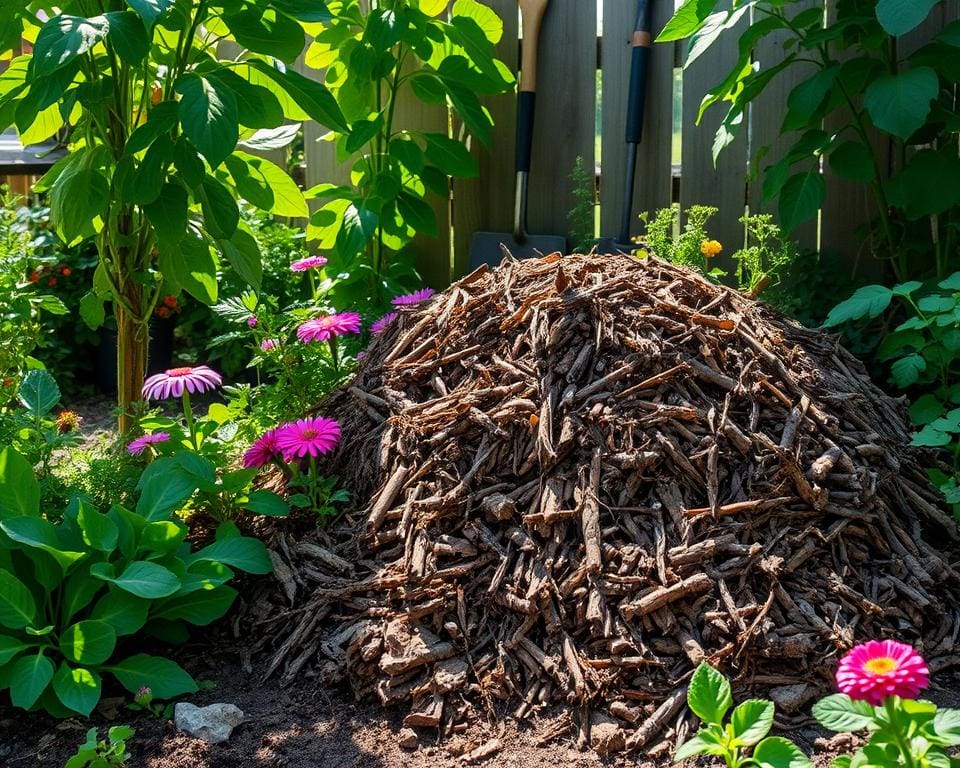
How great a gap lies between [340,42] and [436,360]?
1778 millimetres

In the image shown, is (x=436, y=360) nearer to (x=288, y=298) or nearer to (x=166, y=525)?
(x=166, y=525)

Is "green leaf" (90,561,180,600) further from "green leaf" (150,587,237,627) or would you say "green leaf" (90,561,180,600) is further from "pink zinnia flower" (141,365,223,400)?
"pink zinnia flower" (141,365,223,400)

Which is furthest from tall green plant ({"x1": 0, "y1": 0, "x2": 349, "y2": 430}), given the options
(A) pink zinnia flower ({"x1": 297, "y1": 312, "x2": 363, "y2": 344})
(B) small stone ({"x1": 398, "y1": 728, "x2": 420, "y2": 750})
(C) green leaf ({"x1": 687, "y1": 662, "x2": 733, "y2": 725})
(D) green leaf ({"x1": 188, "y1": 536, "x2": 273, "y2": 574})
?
(C) green leaf ({"x1": 687, "y1": 662, "x2": 733, "y2": 725})

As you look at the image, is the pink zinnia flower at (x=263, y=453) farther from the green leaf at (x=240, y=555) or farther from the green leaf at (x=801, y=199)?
the green leaf at (x=801, y=199)

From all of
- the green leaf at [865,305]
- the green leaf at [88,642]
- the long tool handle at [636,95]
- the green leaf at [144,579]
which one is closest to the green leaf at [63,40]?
the green leaf at [144,579]

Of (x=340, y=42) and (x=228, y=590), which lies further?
(x=340, y=42)

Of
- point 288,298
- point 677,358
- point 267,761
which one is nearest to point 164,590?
point 267,761

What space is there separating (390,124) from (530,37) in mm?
753

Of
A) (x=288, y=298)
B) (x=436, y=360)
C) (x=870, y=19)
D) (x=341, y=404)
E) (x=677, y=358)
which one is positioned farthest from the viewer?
(x=288, y=298)

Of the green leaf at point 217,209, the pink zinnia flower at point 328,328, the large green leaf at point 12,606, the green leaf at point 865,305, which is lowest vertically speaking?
the large green leaf at point 12,606

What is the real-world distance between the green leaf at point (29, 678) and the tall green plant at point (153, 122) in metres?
1.03

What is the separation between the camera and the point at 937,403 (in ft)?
8.86

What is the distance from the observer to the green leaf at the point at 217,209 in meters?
2.62

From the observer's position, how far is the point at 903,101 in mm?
2822
